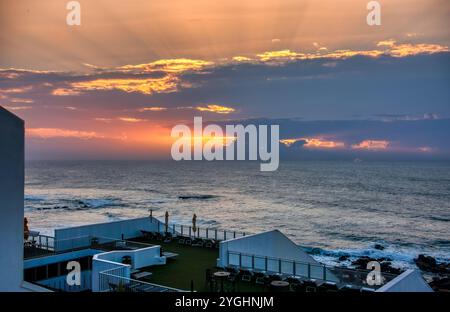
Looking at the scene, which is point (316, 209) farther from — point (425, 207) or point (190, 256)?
point (190, 256)

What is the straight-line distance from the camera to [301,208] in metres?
89.2

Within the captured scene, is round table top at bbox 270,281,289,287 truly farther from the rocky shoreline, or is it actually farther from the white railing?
the rocky shoreline

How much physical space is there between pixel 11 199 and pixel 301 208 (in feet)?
259

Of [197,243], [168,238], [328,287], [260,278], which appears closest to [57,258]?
[168,238]

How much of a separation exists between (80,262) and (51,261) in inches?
60.6

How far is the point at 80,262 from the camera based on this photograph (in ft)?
70.5

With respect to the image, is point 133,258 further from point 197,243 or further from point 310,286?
point 310,286

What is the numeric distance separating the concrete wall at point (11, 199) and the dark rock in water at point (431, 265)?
137 feet

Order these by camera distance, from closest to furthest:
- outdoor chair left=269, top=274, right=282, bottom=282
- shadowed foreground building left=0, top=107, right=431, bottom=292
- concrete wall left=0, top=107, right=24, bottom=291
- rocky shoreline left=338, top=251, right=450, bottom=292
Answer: concrete wall left=0, top=107, right=24, bottom=291, shadowed foreground building left=0, top=107, right=431, bottom=292, outdoor chair left=269, top=274, right=282, bottom=282, rocky shoreline left=338, top=251, right=450, bottom=292

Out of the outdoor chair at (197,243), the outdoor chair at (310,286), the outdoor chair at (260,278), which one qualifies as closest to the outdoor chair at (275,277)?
the outdoor chair at (260,278)

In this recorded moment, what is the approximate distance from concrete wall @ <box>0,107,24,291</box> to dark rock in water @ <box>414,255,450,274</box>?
41.9 metres

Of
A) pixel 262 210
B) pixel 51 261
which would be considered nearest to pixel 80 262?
pixel 51 261

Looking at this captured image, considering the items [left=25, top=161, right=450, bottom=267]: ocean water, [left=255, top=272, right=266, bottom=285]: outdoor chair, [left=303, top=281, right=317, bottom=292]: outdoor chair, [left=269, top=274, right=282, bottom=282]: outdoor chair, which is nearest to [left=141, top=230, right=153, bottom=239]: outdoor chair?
[left=255, top=272, right=266, bottom=285]: outdoor chair

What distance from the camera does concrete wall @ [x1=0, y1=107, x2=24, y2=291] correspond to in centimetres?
1330
